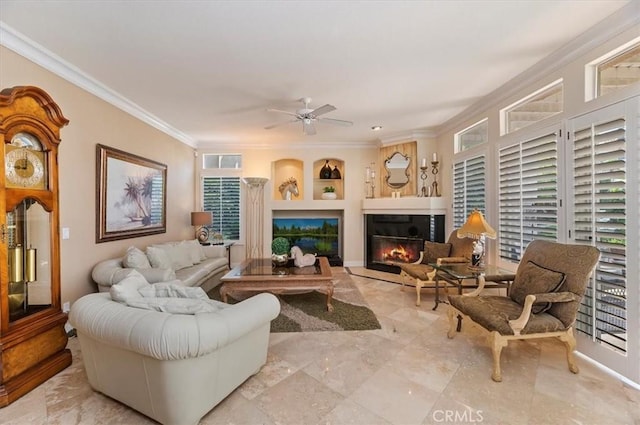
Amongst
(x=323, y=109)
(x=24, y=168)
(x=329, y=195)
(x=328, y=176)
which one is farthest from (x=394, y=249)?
(x=24, y=168)

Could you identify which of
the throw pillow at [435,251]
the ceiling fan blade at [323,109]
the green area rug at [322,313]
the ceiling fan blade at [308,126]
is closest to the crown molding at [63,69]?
the ceiling fan blade at [308,126]

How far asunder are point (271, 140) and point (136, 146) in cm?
248

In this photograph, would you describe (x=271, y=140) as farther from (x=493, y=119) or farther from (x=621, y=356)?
(x=621, y=356)

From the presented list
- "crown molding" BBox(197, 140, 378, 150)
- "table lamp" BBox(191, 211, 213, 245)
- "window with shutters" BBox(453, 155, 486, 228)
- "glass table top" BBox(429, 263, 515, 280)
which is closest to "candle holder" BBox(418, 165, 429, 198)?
"window with shutters" BBox(453, 155, 486, 228)

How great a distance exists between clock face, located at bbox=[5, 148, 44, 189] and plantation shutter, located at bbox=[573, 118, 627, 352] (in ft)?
15.0

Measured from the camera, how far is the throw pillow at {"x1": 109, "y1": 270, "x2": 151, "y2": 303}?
1846 millimetres

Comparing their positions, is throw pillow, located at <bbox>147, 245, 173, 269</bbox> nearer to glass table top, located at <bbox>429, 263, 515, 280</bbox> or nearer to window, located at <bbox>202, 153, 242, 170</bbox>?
window, located at <bbox>202, 153, 242, 170</bbox>

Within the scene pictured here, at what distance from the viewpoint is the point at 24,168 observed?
7.04 ft

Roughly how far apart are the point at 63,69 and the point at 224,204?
359 cm

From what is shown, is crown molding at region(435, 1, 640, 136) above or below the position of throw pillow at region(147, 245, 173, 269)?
above

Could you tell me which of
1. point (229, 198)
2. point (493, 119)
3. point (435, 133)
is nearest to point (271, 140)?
point (229, 198)

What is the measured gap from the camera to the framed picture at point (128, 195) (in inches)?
132

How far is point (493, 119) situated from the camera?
3744 millimetres

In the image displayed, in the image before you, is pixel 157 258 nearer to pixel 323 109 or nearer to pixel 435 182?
pixel 323 109
